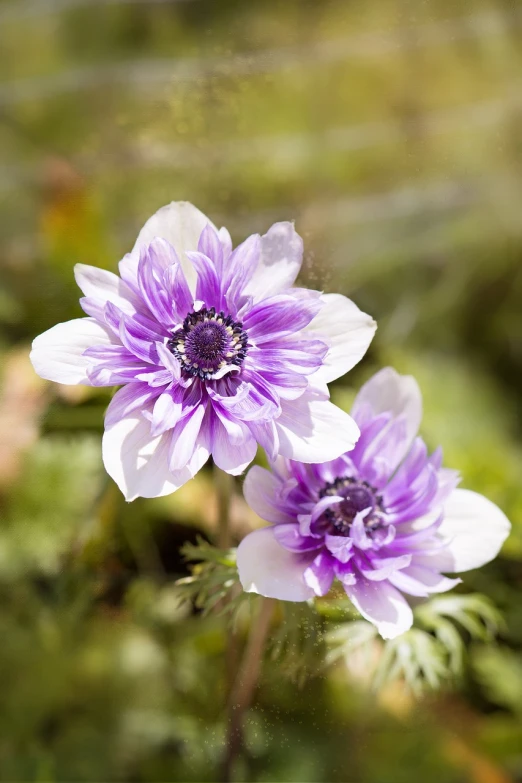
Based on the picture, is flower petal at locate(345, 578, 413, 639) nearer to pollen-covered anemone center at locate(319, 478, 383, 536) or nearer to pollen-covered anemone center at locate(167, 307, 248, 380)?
pollen-covered anemone center at locate(319, 478, 383, 536)

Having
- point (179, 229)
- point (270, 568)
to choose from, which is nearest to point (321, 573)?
point (270, 568)

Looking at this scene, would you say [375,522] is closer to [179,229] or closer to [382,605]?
[382,605]

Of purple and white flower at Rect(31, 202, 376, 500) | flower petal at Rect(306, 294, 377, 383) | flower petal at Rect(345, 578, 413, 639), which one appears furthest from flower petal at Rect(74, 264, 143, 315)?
flower petal at Rect(345, 578, 413, 639)

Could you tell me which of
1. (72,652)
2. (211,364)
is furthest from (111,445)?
(72,652)

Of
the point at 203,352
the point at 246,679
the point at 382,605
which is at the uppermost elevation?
the point at 203,352

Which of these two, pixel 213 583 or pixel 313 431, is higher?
pixel 313 431

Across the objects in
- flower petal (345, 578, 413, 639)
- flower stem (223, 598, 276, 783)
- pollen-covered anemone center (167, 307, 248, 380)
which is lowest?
flower stem (223, 598, 276, 783)

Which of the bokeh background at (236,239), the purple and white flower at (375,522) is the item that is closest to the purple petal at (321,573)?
the purple and white flower at (375,522)

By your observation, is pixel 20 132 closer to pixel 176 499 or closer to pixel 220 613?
pixel 176 499
